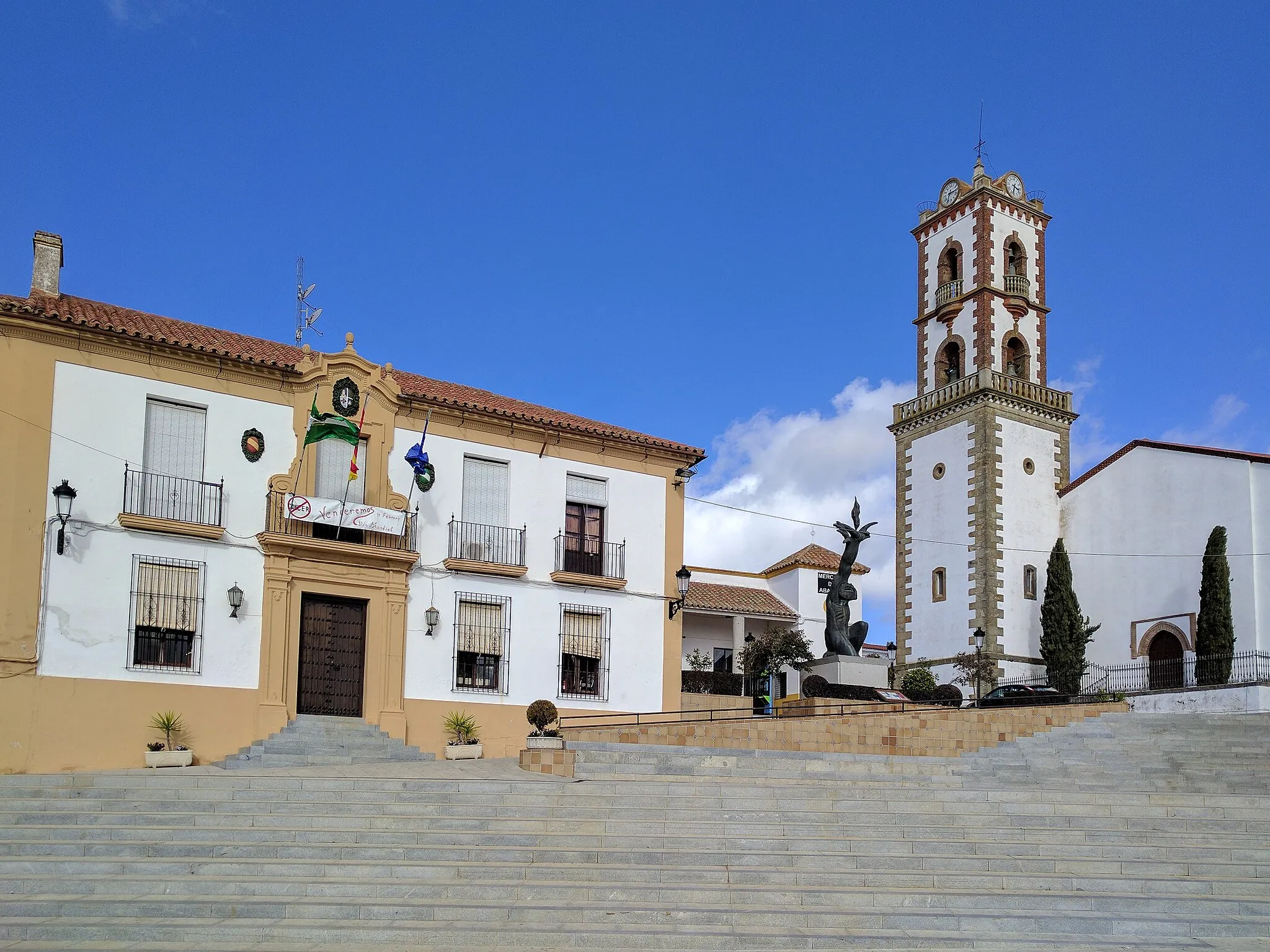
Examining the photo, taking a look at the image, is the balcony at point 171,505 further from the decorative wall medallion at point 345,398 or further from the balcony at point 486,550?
the balcony at point 486,550

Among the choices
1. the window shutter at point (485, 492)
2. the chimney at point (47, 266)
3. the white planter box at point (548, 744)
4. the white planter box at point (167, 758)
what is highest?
the chimney at point (47, 266)

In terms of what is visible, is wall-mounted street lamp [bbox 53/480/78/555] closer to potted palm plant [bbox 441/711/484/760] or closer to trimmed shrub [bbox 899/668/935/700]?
potted palm plant [bbox 441/711/484/760]

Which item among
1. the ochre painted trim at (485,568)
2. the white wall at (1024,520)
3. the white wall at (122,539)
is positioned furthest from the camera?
the white wall at (1024,520)

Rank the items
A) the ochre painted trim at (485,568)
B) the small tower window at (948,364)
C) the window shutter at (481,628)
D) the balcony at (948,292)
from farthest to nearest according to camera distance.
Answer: the balcony at (948,292) → the small tower window at (948,364) → the window shutter at (481,628) → the ochre painted trim at (485,568)

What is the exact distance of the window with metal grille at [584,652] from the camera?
24.0m

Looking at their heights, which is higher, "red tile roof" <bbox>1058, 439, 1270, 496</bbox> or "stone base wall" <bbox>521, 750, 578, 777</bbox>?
"red tile roof" <bbox>1058, 439, 1270, 496</bbox>

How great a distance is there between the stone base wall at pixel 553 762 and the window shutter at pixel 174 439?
735 centimetres

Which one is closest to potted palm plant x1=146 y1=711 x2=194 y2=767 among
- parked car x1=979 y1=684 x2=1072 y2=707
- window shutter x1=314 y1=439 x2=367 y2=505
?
window shutter x1=314 y1=439 x2=367 y2=505

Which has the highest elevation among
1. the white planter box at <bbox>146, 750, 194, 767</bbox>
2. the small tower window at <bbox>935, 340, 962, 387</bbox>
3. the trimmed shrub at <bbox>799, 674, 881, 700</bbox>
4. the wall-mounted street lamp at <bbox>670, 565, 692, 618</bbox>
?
the small tower window at <bbox>935, 340, 962, 387</bbox>

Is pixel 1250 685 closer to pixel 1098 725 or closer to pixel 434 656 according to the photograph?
pixel 1098 725

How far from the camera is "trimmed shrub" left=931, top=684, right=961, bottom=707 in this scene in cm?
2591

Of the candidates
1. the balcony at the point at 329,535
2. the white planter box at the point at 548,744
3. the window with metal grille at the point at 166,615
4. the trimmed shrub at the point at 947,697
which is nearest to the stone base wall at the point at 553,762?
the white planter box at the point at 548,744

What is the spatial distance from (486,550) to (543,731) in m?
5.13

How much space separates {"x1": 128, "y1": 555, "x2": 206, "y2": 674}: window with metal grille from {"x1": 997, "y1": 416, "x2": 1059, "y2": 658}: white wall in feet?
77.8
